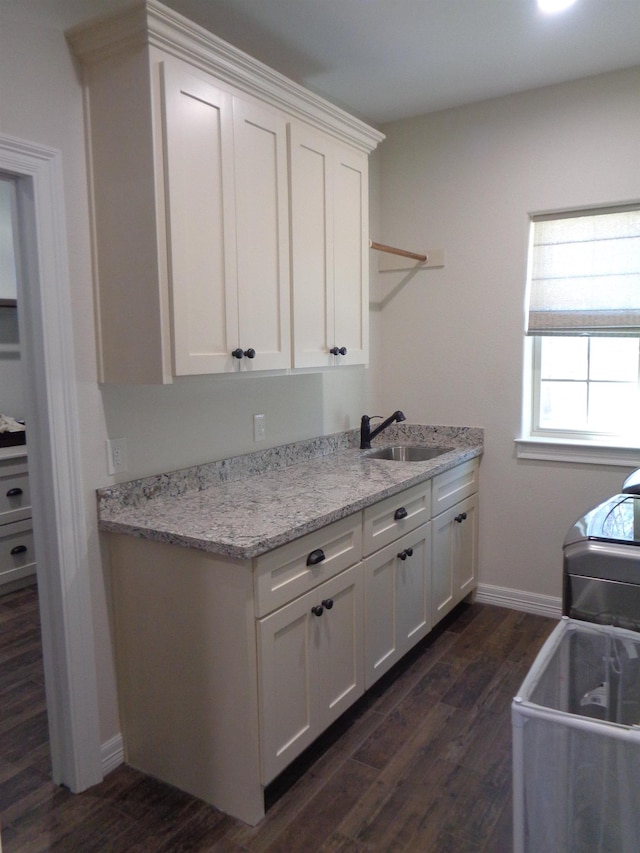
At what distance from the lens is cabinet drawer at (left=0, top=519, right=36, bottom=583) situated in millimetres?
3734

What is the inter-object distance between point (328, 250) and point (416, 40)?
0.89m

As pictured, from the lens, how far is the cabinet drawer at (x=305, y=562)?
72.3 inches

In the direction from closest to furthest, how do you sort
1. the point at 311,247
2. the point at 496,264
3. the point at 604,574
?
the point at 604,574 < the point at 311,247 < the point at 496,264

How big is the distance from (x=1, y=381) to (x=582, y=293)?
12.0ft

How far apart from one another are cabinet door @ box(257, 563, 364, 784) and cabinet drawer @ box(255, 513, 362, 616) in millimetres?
37

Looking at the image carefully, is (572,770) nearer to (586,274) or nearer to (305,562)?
(305,562)

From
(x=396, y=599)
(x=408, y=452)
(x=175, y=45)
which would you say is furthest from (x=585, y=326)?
(x=175, y=45)

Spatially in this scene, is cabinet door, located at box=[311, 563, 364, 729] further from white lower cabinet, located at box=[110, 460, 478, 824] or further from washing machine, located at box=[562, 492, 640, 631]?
washing machine, located at box=[562, 492, 640, 631]

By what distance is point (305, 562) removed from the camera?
2016 mm

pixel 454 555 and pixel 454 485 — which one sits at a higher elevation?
pixel 454 485

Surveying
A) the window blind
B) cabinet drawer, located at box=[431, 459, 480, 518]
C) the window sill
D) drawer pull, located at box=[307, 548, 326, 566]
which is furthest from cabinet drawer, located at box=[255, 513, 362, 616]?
the window blind

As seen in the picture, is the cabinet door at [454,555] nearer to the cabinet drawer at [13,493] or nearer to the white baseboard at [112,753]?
the white baseboard at [112,753]

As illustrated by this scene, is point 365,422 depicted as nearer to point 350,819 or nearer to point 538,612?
point 538,612

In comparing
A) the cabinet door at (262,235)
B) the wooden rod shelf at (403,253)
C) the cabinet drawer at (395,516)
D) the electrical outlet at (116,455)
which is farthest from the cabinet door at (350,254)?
the electrical outlet at (116,455)
